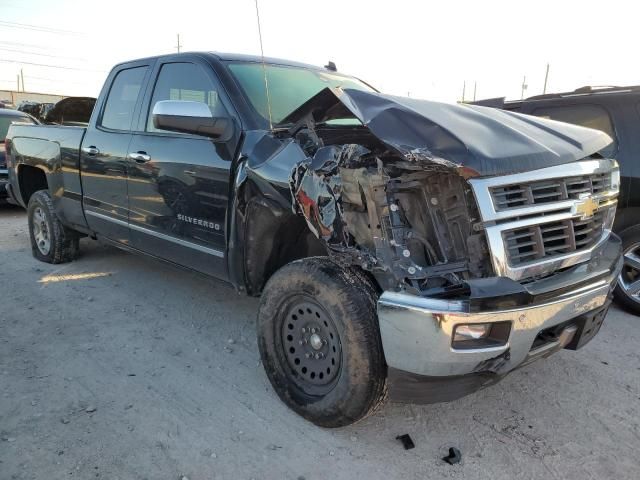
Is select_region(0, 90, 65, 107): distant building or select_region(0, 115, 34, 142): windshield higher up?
select_region(0, 90, 65, 107): distant building

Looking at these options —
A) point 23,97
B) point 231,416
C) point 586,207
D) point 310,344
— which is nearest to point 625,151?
point 586,207

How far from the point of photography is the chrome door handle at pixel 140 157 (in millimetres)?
3837

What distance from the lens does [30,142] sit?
5559 millimetres

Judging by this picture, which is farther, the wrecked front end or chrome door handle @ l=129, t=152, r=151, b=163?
chrome door handle @ l=129, t=152, r=151, b=163

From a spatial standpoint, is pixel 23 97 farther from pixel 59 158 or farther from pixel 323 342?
pixel 323 342

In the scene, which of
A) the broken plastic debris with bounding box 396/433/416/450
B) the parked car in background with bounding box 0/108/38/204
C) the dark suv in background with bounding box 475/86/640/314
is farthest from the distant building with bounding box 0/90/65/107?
the broken plastic debris with bounding box 396/433/416/450

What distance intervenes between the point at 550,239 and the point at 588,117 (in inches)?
114

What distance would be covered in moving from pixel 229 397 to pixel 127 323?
146cm

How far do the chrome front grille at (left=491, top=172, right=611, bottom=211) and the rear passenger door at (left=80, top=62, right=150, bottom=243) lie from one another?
300 cm

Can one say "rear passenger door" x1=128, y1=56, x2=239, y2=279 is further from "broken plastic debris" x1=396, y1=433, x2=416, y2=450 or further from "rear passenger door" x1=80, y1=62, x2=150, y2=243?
"broken plastic debris" x1=396, y1=433, x2=416, y2=450

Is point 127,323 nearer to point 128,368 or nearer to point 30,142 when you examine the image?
point 128,368

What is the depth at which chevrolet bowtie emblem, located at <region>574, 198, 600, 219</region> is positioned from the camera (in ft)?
8.36

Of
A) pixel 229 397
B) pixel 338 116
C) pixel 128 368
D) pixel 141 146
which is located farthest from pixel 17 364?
pixel 338 116

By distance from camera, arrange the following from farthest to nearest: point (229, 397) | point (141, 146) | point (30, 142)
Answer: point (30, 142) < point (141, 146) < point (229, 397)
